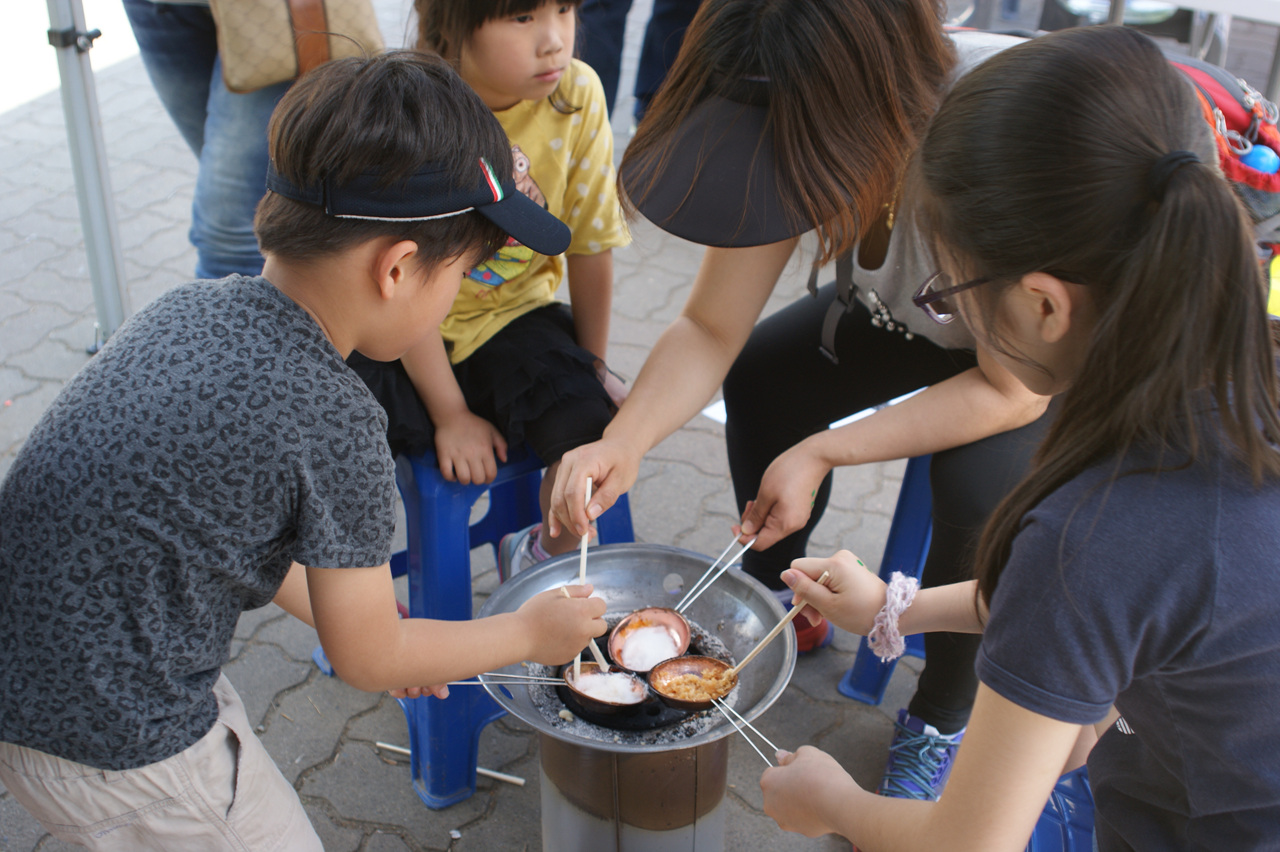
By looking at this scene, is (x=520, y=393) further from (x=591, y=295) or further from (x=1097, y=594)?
(x=1097, y=594)

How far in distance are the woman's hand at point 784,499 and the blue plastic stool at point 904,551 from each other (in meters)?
0.28

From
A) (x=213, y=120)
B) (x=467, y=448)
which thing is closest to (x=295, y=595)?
(x=467, y=448)

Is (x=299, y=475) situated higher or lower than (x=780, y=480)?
higher

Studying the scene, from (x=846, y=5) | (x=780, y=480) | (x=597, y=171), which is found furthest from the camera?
(x=597, y=171)

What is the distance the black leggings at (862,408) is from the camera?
1480 millimetres

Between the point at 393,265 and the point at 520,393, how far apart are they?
23.6 inches

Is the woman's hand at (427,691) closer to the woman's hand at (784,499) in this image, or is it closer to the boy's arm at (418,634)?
the boy's arm at (418,634)

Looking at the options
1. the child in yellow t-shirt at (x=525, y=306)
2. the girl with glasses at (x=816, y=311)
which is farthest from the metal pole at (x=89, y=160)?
the girl with glasses at (x=816, y=311)

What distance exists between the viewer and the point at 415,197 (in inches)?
37.8

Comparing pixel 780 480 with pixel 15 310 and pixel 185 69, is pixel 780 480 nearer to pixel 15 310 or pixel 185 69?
pixel 185 69

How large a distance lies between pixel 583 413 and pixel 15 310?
7.70 ft

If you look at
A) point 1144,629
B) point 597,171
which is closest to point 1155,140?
point 1144,629

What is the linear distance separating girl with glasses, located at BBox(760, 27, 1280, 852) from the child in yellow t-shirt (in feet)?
2.61

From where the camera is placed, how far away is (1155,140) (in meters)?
0.78
